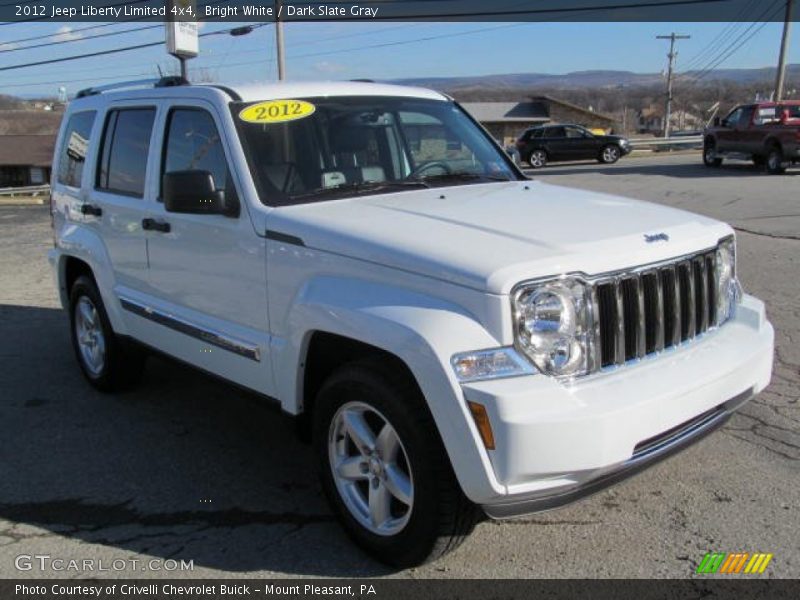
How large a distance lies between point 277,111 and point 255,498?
2009 mm

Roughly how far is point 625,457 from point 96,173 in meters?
4.09

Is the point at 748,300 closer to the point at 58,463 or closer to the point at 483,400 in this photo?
the point at 483,400

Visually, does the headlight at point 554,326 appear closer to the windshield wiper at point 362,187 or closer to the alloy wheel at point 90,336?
the windshield wiper at point 362,187

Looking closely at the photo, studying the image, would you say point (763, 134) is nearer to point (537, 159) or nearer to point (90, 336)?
point (537, 159)

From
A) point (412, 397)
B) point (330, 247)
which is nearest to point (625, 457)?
point (412, 397)

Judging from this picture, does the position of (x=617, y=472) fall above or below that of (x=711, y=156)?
above

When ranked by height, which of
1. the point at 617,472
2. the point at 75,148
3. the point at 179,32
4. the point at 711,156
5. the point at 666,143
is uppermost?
the point at 179,32

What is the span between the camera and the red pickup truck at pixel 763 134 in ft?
65.6

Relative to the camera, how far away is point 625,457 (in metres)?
2.71

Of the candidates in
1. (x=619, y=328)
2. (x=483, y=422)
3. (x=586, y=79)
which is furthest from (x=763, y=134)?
(x=586, y=79)

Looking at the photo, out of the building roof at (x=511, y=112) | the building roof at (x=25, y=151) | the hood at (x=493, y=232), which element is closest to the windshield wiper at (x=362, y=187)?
the hood at (x=493, y=232)

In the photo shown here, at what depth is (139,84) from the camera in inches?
200

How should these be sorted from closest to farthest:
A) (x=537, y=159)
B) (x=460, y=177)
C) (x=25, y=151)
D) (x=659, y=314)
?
(x=659, y=314) < (x=460, y=177) < (x=537, y=159) < (x=25, y=151)

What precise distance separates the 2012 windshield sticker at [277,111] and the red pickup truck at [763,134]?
19319 mm
